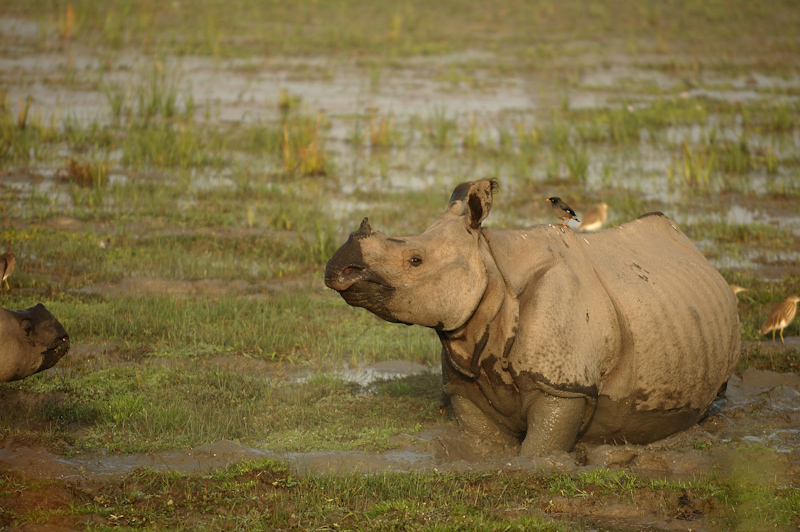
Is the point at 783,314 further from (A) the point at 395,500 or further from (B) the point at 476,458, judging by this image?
(A) the point at 395,500

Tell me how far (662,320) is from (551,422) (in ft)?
3.31

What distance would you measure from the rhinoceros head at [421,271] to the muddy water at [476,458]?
1.05 m

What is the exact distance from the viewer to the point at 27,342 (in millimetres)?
5559

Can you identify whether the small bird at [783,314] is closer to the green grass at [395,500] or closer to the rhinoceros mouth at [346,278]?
the green grass at [395,500]

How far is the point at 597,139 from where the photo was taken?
55.8 feet

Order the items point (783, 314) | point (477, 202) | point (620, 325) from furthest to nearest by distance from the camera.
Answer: point (783, 314) → point (620, 325) → point (477, 202)

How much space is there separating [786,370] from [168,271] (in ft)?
19.0

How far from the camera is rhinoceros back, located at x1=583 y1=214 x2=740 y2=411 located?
5.82 metres

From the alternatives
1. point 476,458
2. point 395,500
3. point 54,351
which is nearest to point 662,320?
point 476,458

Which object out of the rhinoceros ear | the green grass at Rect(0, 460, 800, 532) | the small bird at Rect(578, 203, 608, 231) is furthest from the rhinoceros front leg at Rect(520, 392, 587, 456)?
the small bird at Rect(578, 203, 608, 231)

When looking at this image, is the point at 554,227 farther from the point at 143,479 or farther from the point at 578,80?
the point at 578,80

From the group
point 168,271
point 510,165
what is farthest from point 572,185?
point 168,271

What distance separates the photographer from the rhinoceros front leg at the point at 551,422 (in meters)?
5.47

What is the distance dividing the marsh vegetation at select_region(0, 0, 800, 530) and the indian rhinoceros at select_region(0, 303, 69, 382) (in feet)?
1.72
